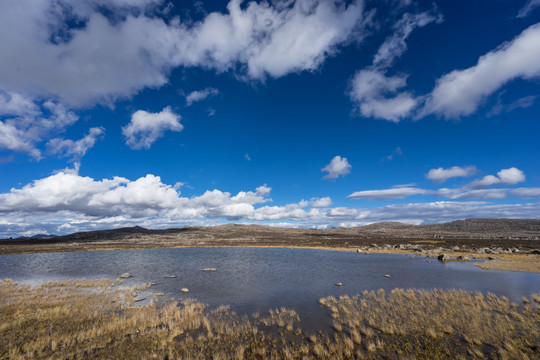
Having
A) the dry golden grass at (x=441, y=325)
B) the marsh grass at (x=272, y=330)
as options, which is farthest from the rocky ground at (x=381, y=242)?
the marsh grass at (x=272, y=330)

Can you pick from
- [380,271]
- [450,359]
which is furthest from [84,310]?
[380,271]

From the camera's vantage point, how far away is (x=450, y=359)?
1209 centimetres

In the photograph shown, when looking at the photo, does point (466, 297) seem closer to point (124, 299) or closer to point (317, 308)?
point (317, 308)

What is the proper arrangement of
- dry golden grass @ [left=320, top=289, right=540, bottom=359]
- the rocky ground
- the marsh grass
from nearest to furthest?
dry golden grass @ [left=320, top=289, right=540, bottom=359]
the marsh grass
the rocky ground

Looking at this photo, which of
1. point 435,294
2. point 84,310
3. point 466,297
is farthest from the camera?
point 435,294

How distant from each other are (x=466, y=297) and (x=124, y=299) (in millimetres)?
32039

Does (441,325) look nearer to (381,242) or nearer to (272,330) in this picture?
(272,330)

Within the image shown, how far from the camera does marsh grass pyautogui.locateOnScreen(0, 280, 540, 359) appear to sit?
13086mm

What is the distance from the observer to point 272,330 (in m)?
16.6

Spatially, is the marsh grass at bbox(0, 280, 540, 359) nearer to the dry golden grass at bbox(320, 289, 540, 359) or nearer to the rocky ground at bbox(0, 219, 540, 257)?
the dry golden grass at bbox(320, 289, 540, 359)

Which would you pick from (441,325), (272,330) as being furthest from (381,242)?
(272,330)

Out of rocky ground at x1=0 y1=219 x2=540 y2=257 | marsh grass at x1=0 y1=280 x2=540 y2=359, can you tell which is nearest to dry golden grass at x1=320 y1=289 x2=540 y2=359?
marsh grass at x1=0 y1=280 x2=540 y2=359

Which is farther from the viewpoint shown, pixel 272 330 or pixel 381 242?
pixel 381 242

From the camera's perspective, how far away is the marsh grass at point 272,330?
13086 mm
